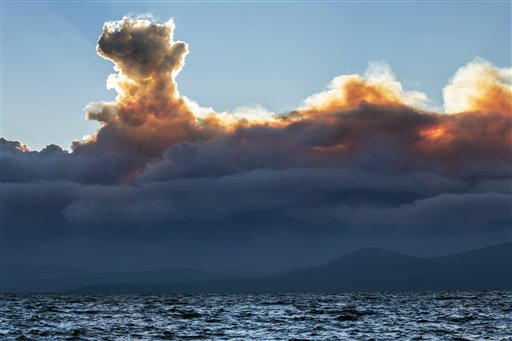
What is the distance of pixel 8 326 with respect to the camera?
2965 inches

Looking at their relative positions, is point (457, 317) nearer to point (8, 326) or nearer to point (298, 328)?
point (298, 328)

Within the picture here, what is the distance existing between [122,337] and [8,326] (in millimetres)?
20472

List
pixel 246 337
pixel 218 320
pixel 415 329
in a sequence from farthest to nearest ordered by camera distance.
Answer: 1. pixel 218 320
2. pixel 415 329
3. pixel 246 337

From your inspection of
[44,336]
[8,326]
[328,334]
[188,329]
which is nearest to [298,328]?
[328,334]

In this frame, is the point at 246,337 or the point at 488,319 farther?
the point at 488,319

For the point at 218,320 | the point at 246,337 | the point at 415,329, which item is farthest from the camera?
the point at 218,320

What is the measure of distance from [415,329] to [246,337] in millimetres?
20441

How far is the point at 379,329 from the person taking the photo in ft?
234

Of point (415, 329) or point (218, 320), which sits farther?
point (218, 320)

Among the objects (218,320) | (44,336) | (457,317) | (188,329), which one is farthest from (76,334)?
(457,317)

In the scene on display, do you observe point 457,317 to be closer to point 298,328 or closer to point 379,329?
point 379,329

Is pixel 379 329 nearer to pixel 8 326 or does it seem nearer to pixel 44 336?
pixel 44 336

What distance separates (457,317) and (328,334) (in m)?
32.3

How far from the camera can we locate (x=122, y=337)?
205ft
